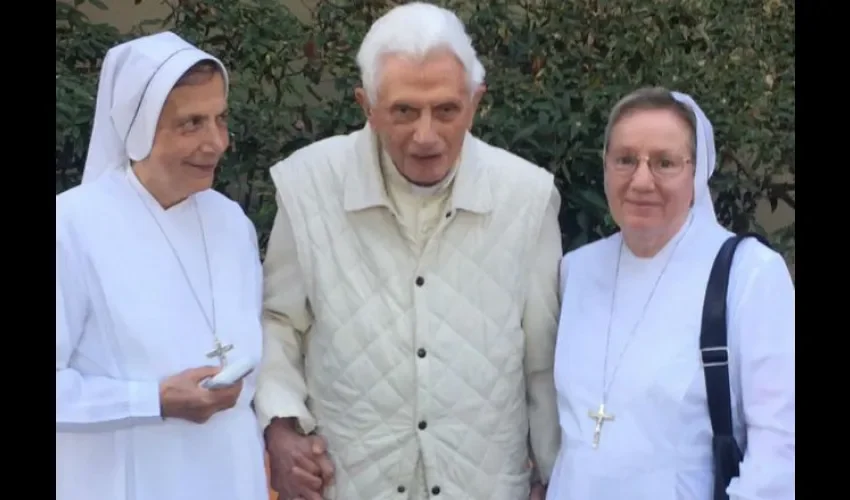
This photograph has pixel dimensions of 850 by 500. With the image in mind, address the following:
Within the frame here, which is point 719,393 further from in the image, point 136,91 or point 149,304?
point 136,91

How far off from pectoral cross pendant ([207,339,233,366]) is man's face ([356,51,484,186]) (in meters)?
0.57

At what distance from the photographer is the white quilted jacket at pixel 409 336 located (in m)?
2.62

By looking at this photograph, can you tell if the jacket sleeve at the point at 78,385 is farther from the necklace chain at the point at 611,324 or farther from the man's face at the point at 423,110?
the necklace chain at the point at 611,324

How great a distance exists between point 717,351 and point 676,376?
10 centimetres

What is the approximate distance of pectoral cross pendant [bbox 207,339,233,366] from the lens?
2422 mm

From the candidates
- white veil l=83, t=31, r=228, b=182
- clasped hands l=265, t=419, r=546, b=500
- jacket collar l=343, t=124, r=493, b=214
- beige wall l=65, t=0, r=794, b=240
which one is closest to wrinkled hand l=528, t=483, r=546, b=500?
clasped hands l=265, t=419, r=546, b=500

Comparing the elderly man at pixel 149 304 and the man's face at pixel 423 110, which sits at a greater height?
the man's face at pixel 423 110

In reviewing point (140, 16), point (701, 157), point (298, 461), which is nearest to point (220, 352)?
point (298, 461)

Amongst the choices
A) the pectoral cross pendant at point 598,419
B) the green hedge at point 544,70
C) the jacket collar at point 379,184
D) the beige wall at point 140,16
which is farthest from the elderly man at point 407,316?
the beige wall at point 140,16

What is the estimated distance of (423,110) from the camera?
2.49m

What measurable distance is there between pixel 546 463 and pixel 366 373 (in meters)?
0.50

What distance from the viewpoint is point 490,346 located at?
2.66 metres

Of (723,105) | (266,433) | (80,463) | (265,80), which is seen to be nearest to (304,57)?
(265,80)

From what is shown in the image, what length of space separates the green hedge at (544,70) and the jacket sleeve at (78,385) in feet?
4.53
